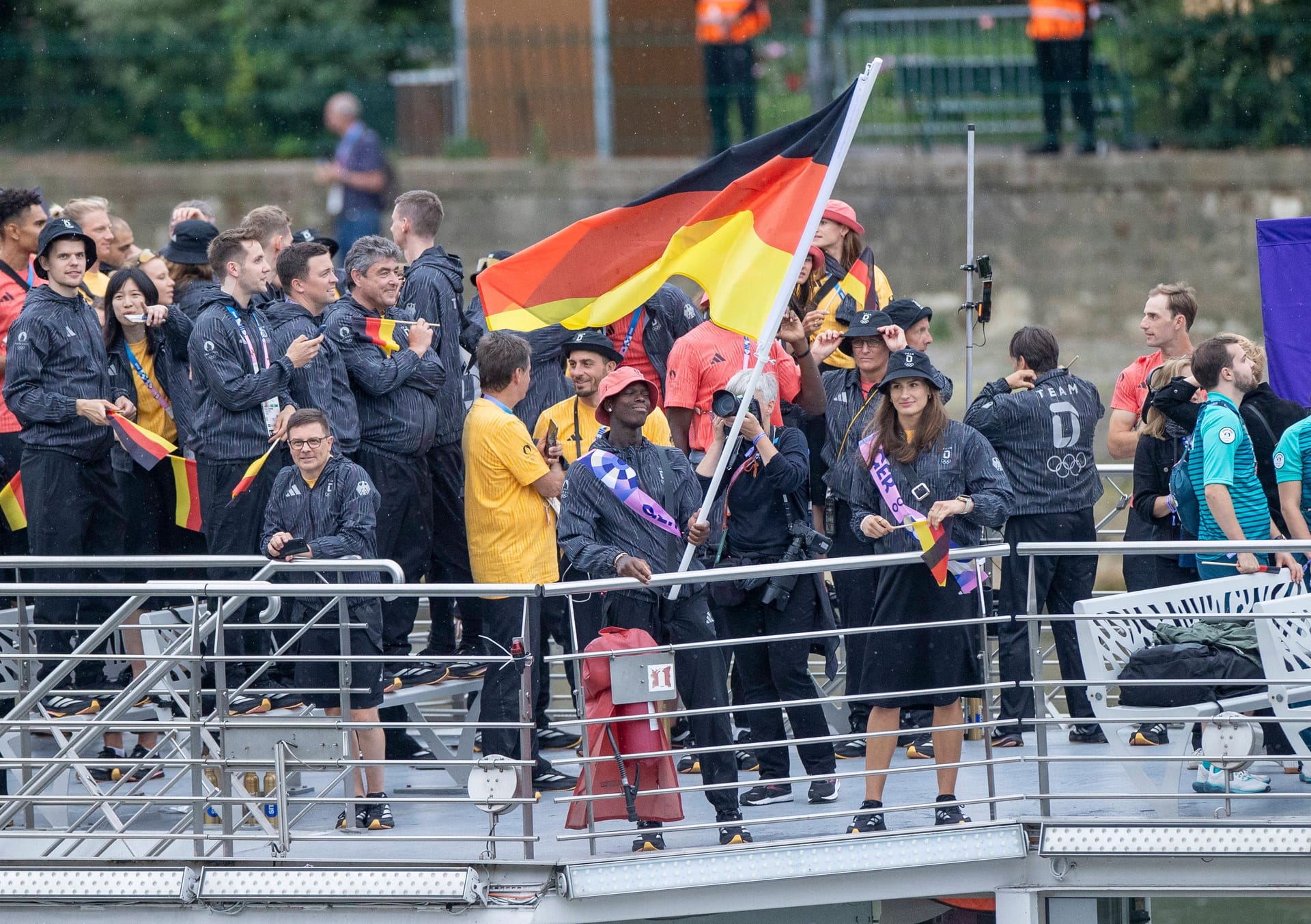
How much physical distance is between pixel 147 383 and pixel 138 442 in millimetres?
559

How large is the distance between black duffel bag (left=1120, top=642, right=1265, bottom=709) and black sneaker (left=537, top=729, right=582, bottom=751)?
10.3 ft

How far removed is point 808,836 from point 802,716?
887mm

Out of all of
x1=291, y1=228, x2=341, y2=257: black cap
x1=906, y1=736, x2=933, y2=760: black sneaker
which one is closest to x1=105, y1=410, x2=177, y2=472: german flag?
x1=291, y1=228, x2=341, y2=257: black cap

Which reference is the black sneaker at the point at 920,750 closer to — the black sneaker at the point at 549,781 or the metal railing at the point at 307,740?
the metal railing at the point at 307,740

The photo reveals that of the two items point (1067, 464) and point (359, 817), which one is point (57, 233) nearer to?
point (359, 817)

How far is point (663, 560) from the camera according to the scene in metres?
8.02

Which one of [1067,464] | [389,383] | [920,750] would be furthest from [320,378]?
[1067,464]

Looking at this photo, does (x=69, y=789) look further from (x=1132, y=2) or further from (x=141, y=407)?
(x=1132, y=2)

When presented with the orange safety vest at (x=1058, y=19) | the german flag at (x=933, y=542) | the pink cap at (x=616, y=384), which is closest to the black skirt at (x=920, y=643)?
the german flag at (x=933, y=542)

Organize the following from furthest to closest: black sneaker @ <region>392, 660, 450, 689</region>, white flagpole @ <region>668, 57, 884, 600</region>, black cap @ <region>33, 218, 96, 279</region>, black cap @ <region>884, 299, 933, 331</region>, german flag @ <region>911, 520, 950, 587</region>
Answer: black sneaker @ <region>392, 660, 450, 689</region>
black cap @ <region>33, 218, 96, 279</region>
black cap @ <region>884, 299, 933, 331</region>
white flagpole @ <region>668, 57, 884, 600</region>
german flag @ <region>911, 520, 950, 587</region>

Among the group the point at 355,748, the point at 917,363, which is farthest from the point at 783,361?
the point at 355,748

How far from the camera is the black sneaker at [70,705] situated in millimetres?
9180

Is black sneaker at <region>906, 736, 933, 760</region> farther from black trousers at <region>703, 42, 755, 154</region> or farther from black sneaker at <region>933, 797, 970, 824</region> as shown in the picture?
black trousers at <region>703, 42, 755, 154</region>

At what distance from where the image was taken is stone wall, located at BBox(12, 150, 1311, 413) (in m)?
18.5
